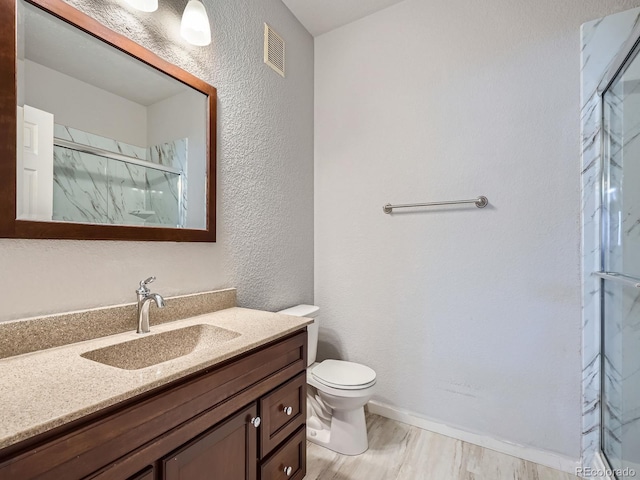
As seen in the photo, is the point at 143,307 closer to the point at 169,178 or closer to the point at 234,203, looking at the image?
the point at 169,178

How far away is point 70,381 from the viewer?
73cm

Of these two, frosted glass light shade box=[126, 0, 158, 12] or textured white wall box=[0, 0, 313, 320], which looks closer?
textured white wall box=[0, 0, 313, 320]

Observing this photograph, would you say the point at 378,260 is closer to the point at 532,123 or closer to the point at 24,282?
the point at 532,123

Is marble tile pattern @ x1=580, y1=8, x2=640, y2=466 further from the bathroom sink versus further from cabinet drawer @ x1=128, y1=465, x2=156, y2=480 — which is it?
cabinet drawer @ x1=128, y1=465, x2=156, y2=480

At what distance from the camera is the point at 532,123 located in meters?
1.65

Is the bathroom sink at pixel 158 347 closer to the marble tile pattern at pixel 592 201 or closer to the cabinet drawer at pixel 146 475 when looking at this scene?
the cabinet drawer at pixel 146 475

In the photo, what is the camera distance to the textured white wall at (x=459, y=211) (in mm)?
1600

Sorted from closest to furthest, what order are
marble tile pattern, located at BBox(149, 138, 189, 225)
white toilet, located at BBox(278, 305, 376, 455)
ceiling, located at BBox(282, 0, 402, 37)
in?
marble tile pattern, located at BBox(149, 138, 189, 225) < white toilet, located at BBox(278, 305, 376, 455) < ceiling, located at BBox(282, 0, 402, 37)

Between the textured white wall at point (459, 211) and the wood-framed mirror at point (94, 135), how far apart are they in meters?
1.09

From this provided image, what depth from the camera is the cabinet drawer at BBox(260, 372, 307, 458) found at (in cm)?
110

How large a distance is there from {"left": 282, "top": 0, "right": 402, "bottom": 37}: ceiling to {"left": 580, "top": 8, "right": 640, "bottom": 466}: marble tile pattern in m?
1.14

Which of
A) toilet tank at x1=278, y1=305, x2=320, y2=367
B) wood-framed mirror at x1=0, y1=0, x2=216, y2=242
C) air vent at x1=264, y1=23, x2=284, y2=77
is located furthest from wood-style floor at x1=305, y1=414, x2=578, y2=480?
air vent at x1=264, y1=23, x2=284, y2=77

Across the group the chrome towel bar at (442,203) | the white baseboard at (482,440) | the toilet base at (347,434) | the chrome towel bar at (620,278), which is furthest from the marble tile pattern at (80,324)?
the chrome towel bar at (620,278)

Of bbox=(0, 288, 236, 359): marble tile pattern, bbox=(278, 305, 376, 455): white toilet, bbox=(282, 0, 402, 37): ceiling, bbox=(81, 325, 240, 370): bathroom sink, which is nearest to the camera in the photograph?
bbox=(0, 288, 236, 359): marble tile pattern
